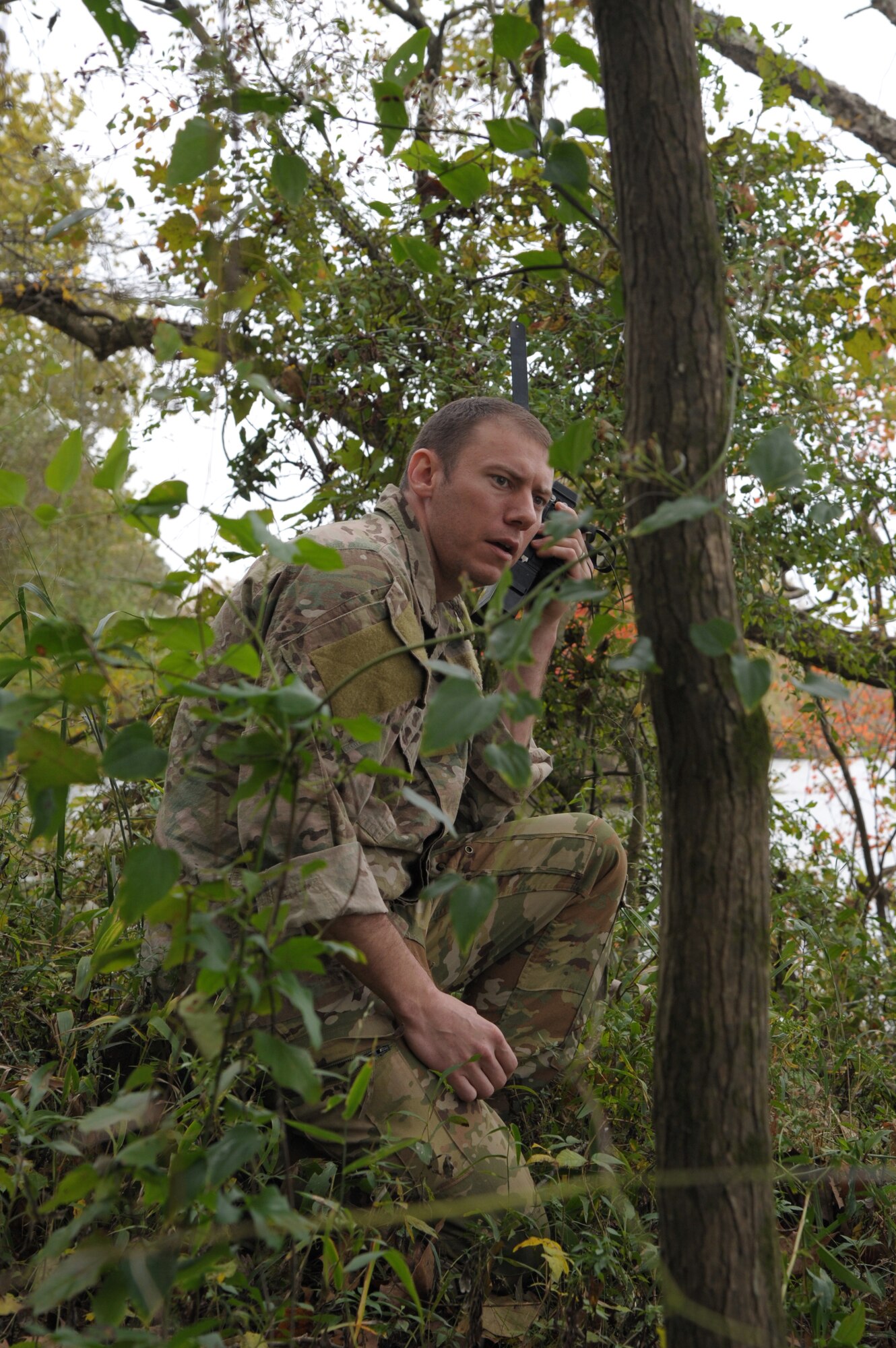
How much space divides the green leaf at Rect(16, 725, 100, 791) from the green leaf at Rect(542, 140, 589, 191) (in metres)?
0.77

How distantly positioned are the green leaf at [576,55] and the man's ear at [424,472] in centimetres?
124

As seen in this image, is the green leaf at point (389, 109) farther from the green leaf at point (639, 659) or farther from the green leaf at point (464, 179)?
the green leaf at point (639, 659)

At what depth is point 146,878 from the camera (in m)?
1.02

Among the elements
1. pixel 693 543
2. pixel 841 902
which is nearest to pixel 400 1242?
pixel 693 543

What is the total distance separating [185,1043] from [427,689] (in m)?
0.80

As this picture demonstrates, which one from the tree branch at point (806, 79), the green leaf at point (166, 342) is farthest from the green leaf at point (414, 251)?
the tree branch at point (806, 79)

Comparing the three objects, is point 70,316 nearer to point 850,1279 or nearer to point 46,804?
point 46,804

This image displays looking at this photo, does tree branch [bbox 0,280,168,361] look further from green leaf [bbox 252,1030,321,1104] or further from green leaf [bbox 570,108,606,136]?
green leaf [bbox 252,1030,321,1104]

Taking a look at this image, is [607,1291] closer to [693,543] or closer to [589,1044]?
[589,1044]

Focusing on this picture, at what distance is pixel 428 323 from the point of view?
364cm

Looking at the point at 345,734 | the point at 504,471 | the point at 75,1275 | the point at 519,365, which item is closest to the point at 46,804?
the point at 75,1275

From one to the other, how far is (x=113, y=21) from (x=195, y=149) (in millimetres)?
171

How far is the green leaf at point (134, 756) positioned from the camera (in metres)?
1.00

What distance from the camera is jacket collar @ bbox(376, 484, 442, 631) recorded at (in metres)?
2.36
